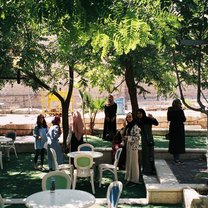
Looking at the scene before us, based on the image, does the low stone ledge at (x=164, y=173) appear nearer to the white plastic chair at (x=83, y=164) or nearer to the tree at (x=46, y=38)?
the white plastic chair at (x=83, y=164)

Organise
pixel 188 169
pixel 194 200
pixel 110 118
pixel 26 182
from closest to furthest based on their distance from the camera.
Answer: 1. pixel 194 200
2. pixel 26 182
3. pixel 188 169
4. pixel 110 118

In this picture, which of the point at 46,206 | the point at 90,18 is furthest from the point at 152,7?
the point at 46,206

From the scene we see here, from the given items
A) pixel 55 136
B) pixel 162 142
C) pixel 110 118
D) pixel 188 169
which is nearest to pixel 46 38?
pixel 110 118

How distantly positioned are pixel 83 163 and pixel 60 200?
2.94m

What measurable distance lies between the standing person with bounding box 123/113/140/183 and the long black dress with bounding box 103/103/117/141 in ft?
17.2

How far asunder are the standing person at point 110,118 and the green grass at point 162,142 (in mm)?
333

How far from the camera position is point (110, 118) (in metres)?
14.6

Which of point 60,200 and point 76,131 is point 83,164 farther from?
point 60,200

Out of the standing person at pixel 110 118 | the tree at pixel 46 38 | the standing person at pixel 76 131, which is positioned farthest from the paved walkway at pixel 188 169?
the standing person at pixel 110 118

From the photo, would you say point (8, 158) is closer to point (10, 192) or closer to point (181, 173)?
point (10, 192)

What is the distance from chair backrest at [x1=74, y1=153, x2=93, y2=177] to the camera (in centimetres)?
838

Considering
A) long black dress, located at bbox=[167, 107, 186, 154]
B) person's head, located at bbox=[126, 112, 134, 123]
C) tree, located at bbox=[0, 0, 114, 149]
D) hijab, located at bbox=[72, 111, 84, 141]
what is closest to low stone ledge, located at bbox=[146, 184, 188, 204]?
person's head, located at bbox=[126, 112, 134, 123]

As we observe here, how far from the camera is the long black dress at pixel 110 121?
1447 cm

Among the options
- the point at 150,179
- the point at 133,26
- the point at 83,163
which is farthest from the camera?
the point at 150,179
